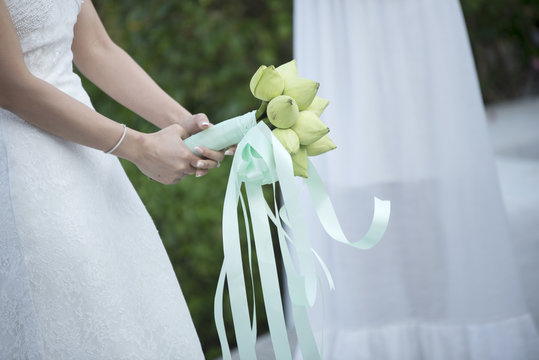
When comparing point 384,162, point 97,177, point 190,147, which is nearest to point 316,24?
point 384,162

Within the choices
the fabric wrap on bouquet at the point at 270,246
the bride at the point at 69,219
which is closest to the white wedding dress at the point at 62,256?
the bride at the point at 69,219

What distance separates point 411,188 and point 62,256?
1.21 metres

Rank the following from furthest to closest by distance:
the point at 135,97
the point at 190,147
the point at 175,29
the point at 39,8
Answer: the point at 175,29, the point at 135,97, the point at 190,147, the point at 39,8

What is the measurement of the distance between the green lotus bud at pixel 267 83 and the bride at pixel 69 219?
142 mm

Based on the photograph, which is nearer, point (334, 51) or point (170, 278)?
point (170, 278)

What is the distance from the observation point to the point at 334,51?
183cm

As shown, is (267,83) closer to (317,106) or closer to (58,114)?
(317,106)

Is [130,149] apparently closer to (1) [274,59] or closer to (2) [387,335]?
(2) [387,335]

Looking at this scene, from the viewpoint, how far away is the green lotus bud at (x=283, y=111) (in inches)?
35.8

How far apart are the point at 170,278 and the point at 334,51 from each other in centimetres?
108

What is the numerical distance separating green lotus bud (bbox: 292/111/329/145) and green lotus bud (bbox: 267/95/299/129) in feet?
0.04

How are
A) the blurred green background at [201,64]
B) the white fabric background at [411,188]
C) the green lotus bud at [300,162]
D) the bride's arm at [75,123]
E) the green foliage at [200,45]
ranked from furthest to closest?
the green foliage at [200,45] < the blurred green background at [201,64] < the white fabric background at [411,188] < the green lotus bud at [300,162] < the bride's arm at [75,123]

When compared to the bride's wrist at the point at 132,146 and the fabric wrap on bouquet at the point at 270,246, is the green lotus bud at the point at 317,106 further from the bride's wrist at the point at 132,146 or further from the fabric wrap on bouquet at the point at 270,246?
the bride's wrist at the point at 132,146

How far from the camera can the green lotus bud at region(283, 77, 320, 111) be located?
94cm
